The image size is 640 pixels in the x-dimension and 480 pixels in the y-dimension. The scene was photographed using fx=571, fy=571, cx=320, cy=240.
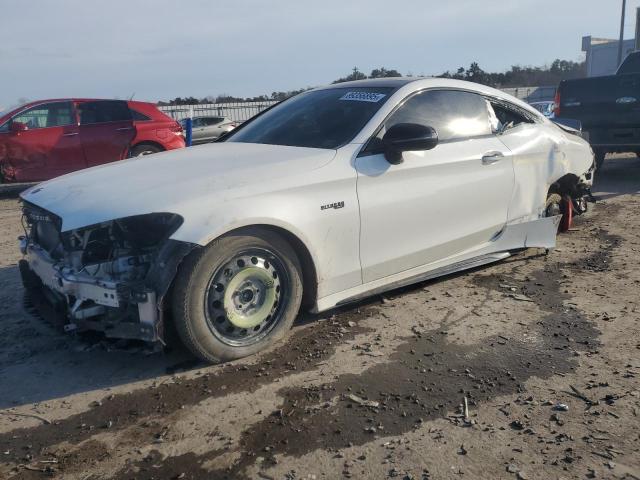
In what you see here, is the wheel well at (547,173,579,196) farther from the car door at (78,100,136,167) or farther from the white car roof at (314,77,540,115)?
the car door at (78,100,136,167)

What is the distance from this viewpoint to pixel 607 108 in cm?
935

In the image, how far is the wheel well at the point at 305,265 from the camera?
11.4ft

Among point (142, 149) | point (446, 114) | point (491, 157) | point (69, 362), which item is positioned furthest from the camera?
point (142, 149)

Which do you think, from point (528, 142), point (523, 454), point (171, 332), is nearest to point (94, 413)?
point (171, 332)

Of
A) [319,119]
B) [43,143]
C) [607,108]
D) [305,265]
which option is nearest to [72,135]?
[43,143]

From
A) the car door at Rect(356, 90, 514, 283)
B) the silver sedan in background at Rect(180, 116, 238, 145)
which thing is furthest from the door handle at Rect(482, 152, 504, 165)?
the silver sedan in background at Rect(180, 116, 238, 145)

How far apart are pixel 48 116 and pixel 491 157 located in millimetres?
8520

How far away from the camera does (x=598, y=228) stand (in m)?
6.58

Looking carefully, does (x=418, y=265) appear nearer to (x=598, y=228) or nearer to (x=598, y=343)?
(x=598, y=343)

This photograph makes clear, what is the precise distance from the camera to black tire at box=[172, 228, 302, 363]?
316 cm

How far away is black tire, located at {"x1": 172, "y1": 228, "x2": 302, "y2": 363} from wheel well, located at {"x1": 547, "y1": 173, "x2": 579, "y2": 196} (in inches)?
127

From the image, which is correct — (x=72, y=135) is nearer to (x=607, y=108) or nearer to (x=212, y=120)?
(x=607, y=108)

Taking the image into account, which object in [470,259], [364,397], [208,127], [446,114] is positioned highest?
[446,114]

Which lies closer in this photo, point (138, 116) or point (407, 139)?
point (407, 139)
